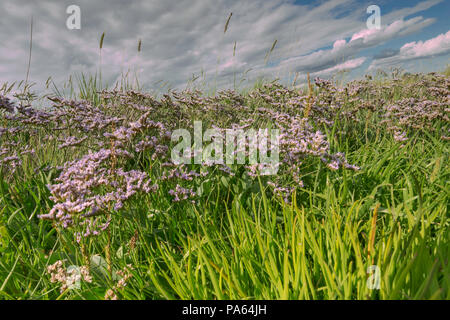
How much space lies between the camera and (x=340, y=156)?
10.6 ft

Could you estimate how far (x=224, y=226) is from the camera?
3037 millimetres

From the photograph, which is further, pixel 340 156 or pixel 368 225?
pixel 340 156

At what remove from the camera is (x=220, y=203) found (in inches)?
132

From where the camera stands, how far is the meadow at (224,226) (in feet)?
6.01

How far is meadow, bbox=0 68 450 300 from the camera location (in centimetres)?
183

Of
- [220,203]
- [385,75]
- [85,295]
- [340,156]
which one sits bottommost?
[85,295]
